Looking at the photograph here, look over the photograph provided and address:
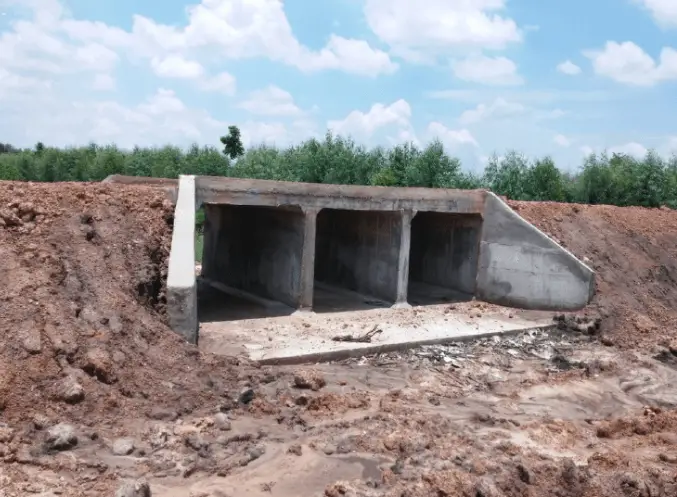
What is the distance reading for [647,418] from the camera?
9211mm

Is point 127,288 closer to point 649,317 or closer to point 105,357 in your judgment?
point 105,357

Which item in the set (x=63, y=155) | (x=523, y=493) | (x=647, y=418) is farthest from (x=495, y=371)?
(x=63, y=155)

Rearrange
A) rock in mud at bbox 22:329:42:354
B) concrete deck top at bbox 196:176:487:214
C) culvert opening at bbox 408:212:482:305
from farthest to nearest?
1. culvert opening at bbox 408:212:482:305
2. concrete deck top at bbox 196:176:487:214
3. rock in mud at bbox 22:329:42:354

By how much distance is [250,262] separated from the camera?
16.7 metres

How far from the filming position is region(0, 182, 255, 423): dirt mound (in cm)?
787

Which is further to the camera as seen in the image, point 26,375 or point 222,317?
point 222,317

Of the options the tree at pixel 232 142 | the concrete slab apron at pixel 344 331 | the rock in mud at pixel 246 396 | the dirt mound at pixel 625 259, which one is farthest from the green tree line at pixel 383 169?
the rock in mud at pixel 246 396

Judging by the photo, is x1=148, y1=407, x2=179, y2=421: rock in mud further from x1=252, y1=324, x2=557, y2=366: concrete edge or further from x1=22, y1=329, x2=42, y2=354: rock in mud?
x1=252, y1=324, x2=557, y2=366: concrete edge


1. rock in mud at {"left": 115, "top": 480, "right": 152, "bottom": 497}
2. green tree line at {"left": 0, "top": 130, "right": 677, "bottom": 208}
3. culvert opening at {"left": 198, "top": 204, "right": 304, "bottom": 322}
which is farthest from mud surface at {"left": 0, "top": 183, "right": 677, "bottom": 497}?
green tree line at {"left": 0, "top": 130, "right": 677, "bottom": 208}

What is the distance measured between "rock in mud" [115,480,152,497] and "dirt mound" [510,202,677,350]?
10743mm

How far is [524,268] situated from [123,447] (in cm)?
1132

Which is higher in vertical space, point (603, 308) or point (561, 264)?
point (561, 264)

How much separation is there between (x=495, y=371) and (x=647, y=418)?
271 cm

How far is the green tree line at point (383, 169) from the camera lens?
29438 mm
